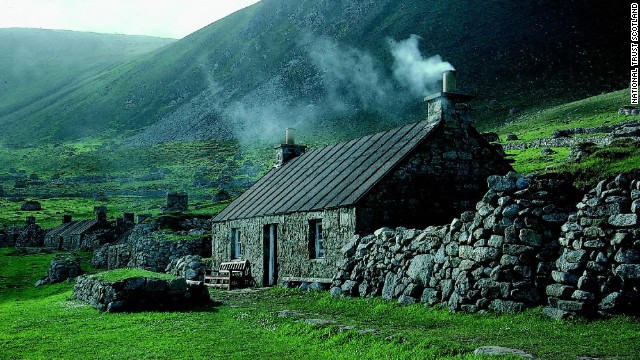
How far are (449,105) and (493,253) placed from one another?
32.9 ft

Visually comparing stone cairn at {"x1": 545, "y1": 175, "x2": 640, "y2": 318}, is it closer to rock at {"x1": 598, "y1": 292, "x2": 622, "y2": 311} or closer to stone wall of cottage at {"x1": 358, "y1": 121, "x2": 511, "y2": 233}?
rock at {"x1": 598, "y1": 292, "x2": 622, "y2": 311}

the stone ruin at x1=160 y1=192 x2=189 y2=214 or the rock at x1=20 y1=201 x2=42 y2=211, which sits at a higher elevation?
the rock at x1=20 y1=201 x2=42 y2=211

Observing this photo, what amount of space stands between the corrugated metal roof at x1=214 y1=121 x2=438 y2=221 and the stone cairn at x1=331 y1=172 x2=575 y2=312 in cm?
475

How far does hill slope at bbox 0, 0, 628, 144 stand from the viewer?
443 feet

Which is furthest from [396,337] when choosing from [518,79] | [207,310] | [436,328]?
[518,79]

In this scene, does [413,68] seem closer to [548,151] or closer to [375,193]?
[548,151]

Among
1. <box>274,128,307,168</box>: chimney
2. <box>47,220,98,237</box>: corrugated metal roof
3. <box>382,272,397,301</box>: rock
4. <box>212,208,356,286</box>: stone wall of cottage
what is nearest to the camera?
<box>382,272,397,301</box>: rock

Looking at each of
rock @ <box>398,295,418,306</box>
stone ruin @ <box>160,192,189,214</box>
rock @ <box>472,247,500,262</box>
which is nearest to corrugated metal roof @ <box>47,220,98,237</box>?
stone ruin @ <box>160,192,189,214</box>

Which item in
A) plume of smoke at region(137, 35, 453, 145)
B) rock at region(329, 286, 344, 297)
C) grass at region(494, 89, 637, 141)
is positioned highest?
plume of smoke at region(137, 35, 453, 145)

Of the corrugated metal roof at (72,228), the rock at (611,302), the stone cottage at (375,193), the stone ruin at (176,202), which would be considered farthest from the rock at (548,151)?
the rock at (611,302)

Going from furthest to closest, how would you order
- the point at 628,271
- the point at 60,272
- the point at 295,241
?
the point at 60,272
the point at 295,241
the point at 628,271

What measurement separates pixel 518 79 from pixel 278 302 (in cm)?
12991

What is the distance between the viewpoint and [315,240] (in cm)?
2294

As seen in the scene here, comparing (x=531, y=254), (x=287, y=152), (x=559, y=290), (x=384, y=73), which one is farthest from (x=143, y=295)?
(x=384, y=73)
